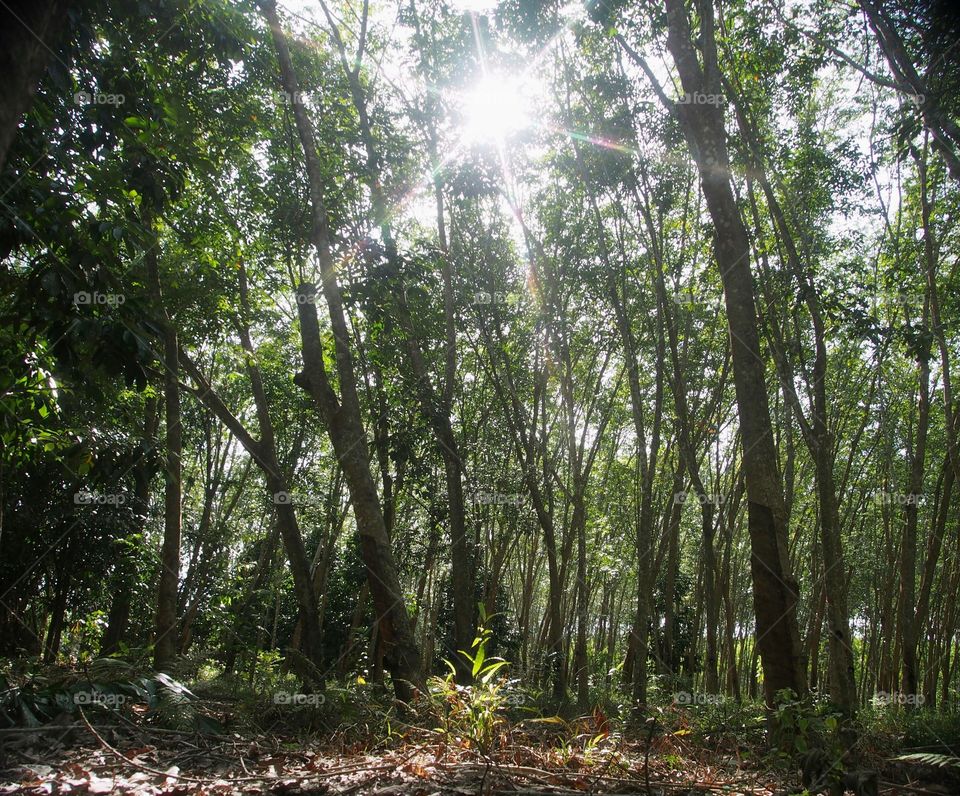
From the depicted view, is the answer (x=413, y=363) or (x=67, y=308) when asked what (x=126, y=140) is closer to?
(x=67, y=308)

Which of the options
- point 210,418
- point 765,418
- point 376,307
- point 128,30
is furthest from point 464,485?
point 128,30

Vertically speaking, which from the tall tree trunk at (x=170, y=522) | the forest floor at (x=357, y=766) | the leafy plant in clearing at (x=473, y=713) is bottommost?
the forest floor at (x=357, y=766)

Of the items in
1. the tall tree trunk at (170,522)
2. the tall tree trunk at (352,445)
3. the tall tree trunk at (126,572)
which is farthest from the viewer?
the tall tree trunk at (126,572)

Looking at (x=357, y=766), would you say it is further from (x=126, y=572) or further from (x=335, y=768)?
(x=126, y=572)

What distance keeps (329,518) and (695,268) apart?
27.5 ft

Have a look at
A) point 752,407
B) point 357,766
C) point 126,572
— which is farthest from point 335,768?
point 126,572

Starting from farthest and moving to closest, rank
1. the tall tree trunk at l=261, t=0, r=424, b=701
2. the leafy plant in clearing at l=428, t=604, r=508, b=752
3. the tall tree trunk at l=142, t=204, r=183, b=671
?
the tall tree trunk at l=142, t=204, r=183, b=671, the tall tree trunk at l=261, t=0, r=424, b=701, the leafy plant in clearing at l=428, t=604, r=508, b=752

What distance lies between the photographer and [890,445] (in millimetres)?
14500

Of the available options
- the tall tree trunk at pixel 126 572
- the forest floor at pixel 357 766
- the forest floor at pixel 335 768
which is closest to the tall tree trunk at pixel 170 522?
the tall tree trunk at pixel 126 572

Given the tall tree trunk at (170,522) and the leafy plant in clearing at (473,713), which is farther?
the tall tree trunk at (170,522)

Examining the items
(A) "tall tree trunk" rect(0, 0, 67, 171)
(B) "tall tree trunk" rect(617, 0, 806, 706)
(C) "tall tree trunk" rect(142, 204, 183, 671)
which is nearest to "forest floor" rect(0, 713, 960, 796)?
(B) "tall tree trunk" rect(617, 0, 806, 706)

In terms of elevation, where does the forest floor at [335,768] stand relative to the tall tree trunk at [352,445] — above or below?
below

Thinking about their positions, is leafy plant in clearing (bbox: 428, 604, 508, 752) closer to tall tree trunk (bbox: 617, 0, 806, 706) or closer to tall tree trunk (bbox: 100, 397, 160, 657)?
tall tree trunk (bbox: 617, 0, 806, 706)

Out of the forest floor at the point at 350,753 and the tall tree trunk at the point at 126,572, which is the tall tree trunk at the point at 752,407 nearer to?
the forest floor at the point at 350,753
